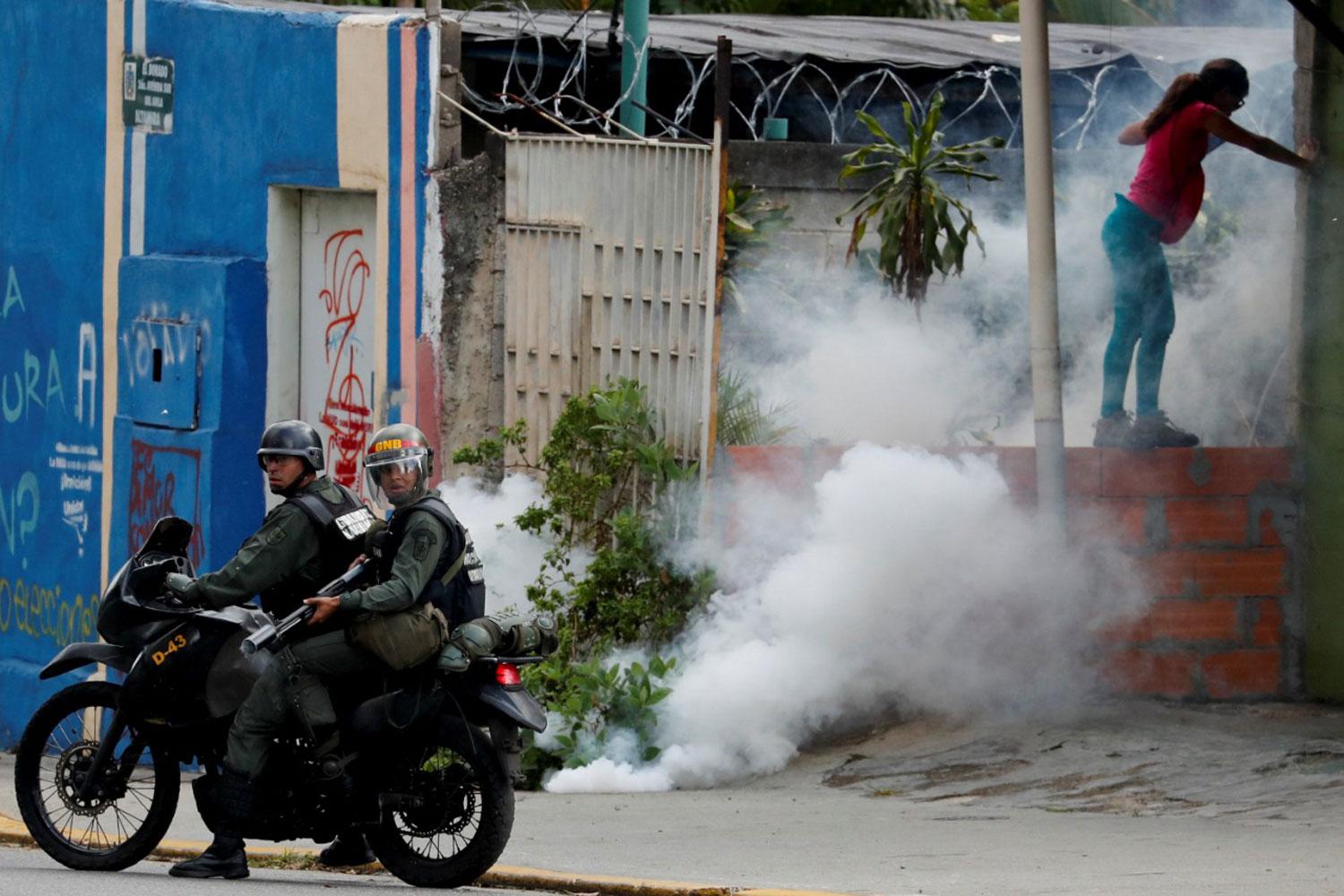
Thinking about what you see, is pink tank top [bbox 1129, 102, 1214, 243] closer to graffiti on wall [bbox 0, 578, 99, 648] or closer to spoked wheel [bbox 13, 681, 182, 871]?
spoked wheel [bbox 13, 681, 182, 871]

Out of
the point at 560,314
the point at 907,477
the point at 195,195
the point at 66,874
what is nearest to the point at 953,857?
the point at 907,477

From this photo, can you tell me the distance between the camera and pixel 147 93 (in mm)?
13508

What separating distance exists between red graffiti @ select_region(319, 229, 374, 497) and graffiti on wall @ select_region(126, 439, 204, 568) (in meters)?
1.03

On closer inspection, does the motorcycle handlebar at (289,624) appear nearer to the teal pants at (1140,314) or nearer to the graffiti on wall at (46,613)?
the teal pants at (1140,314)

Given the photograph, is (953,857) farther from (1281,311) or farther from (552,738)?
(1281,311)

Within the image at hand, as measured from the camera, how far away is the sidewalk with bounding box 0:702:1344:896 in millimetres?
7633

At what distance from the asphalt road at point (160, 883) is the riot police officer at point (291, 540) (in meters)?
0.94

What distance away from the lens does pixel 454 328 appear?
1135cm

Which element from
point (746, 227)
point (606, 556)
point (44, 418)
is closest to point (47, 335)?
point (44, 418)

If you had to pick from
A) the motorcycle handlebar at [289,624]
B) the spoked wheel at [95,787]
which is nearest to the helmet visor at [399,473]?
the motorcycle handlebar at [289,624]

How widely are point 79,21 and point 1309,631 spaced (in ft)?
26.5

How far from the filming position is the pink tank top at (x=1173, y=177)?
1082 cm

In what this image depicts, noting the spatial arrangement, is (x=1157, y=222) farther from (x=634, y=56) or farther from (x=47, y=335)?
(x=47, y=335)

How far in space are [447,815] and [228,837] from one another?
0.78 metres
